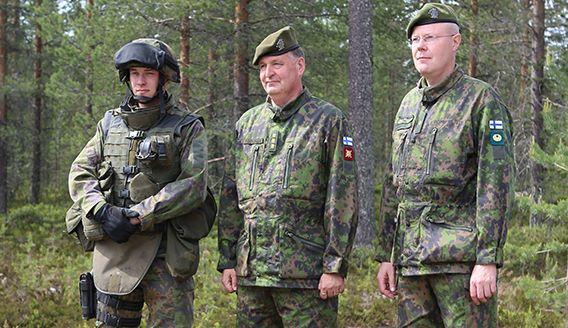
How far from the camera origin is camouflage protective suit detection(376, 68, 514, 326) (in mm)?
3162

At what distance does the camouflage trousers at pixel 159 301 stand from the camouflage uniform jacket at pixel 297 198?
35cm

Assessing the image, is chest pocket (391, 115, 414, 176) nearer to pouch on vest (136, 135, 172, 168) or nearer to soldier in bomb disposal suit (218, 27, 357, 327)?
soldier in bomb disposal suit (218, 27, 357, 327)

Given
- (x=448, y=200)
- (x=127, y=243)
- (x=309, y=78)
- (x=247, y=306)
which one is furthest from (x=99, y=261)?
Answer: (x=309, y=78)

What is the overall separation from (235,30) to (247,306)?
8168 millimetres

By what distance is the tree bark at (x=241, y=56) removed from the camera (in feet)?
36.8

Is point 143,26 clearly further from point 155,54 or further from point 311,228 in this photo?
point 311,228

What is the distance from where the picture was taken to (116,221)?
11.8 feet

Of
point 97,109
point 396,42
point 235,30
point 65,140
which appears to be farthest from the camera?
point 65,140

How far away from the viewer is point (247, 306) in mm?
3793

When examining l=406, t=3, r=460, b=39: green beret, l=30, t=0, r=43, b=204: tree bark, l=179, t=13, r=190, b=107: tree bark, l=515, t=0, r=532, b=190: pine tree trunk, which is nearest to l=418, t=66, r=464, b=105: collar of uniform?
l=406, t=3, r=460, b=39: green beret

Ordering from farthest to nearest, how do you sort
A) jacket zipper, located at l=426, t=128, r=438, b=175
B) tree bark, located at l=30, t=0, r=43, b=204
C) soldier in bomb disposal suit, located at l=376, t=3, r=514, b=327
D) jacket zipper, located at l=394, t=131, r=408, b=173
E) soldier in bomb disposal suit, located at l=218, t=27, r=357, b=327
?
tree bark, located at l=30, t=0, r=43, b=204 → soldier in bomb disposal suit, located at l=218, t=27, r=357, b=327 → jacket zipper, located at l=394, t=131, r=408, b=173 → jacket zipper, located at l=426, t=128, r=438, b=175 → soldier in bomb disposal suit, located at l=376, t=3, r=514, b=327

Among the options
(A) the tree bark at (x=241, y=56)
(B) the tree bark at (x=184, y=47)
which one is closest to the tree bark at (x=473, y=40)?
(A) the tree bark at (x=241, y=56)

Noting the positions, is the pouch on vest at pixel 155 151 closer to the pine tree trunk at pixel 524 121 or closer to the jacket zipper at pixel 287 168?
the jacket zipper at pixel 287 168

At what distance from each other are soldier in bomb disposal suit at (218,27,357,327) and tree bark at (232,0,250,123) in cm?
759
